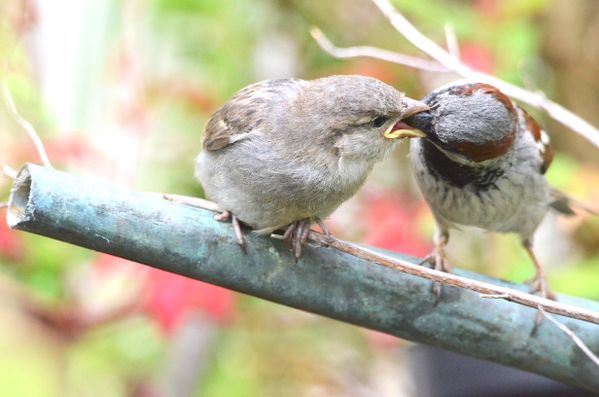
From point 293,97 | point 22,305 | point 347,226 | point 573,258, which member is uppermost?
point 573,258

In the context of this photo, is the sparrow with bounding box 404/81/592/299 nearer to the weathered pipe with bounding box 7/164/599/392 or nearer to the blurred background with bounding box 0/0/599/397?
the blurred background with bounding box 0/0/599/397

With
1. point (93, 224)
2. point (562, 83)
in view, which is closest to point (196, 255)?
point (93, 224)

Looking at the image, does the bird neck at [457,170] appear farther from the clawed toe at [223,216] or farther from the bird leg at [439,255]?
the clawed toe at [223,216]

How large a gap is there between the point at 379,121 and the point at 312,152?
0.14m

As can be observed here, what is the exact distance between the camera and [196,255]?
1.37 m

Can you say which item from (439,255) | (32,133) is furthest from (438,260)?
(32,133)

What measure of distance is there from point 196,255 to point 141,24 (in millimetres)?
1716

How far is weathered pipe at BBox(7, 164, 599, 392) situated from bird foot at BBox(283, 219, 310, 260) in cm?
1

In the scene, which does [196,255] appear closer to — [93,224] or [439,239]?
[93,224]

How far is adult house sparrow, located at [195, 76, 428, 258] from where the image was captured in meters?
1.64

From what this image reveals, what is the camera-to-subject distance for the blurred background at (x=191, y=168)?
2.46m

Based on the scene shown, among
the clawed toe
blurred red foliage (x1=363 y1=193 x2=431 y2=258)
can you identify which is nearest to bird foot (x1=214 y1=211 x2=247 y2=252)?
the clawed toe

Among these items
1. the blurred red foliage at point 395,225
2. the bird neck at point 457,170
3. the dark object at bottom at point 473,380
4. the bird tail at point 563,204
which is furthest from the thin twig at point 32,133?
the bird tail at point 563,204

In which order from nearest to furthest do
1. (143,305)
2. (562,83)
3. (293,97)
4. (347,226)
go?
1. (293,97)
2. (143,305)
3. (347,226)
4. (562,83)
